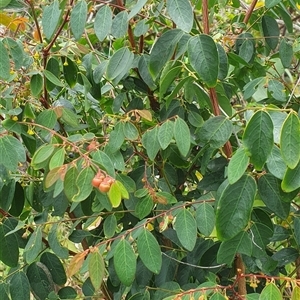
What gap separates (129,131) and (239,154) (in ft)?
1.17

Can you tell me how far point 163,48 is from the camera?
1019 mm

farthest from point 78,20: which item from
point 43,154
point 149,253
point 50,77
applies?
point 149,253

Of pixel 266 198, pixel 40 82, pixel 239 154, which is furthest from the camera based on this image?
pixel 40 82

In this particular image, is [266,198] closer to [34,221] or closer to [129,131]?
[129,131]

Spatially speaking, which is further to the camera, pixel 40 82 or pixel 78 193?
pixel 40 82

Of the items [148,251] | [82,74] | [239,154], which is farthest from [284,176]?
[82,74]

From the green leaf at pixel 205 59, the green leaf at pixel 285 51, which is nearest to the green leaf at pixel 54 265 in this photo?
the green leaf at pixel 205 59

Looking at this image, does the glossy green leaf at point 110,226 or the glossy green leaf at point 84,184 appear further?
the glossy green leaf at point 110,226

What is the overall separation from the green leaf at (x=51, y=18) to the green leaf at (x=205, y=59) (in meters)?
0.31

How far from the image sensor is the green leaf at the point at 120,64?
1.18 metres

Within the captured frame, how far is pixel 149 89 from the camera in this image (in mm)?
1345

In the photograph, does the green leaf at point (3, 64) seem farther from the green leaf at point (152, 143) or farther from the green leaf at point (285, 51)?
the green leaf at point (285, 51)

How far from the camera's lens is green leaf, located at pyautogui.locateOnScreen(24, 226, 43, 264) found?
3.91 feet

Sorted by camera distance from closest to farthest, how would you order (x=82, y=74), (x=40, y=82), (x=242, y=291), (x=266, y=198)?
1. (x=266, y=198)
2. (x=242, y=291)
3. (x=40, y=82)
4. (x=82, y=74)
